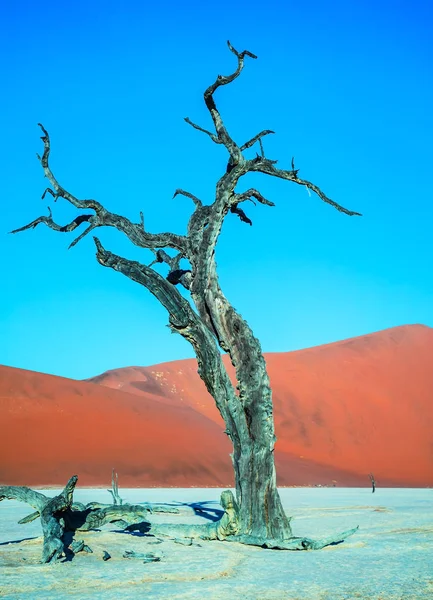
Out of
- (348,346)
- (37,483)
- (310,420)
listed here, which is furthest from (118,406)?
(348,346)

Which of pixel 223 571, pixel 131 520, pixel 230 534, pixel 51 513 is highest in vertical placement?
pixel 51 513

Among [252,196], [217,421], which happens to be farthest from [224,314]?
[217,421]

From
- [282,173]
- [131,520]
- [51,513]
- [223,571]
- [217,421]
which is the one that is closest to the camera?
[223,571]

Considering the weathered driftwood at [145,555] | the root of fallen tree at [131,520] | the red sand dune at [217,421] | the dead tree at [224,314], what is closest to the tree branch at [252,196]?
the dead tree at [224,314]

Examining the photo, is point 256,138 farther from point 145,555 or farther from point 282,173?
point 145,555

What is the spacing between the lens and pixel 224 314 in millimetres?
10344

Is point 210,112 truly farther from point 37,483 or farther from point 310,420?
point 310,420

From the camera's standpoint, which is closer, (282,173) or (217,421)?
(282,173)

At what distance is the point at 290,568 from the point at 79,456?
113ft

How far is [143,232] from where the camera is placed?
1092cm

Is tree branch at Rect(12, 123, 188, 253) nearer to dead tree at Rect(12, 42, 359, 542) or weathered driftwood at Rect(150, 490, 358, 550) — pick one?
dead tree at Rect(12, 42, 359, 542)

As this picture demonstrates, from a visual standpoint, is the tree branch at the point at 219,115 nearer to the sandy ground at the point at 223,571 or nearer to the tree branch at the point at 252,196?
the tree branch at the point at 252,196

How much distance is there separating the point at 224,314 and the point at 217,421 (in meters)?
47.6

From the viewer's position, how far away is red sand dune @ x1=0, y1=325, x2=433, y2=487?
40.4m
